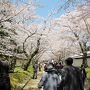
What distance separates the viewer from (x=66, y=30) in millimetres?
42781

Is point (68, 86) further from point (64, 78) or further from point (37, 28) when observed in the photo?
point (37, 28)

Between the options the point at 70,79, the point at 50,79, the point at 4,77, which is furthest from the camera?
the point at 50,79

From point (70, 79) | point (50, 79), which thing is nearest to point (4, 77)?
point (70, 79)

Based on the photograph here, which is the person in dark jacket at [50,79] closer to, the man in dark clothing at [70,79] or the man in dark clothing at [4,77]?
the man in dark clothing at [70,79]

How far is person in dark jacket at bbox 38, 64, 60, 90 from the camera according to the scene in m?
9.06

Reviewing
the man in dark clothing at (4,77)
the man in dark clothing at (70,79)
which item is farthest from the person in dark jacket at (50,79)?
the man in dark clothing at (4,77)

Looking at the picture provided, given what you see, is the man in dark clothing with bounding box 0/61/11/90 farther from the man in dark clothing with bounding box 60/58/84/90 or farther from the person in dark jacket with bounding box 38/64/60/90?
the person in dark jacket with bounding box 38/64/60/90

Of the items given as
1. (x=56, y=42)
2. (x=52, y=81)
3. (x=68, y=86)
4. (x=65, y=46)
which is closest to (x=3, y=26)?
(x=52, y=81)

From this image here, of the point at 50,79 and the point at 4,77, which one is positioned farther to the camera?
the point at 50,79

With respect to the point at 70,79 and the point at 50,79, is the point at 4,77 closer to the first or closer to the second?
the point at 70,79

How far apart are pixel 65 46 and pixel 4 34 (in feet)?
96.3

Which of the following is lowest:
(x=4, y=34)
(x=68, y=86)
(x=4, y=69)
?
(x=68, y=86)

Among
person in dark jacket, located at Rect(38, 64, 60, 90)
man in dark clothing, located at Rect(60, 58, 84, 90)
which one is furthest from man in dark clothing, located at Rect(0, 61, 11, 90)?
person in dark jacket, located at Rect(38, 64, 60, 90)

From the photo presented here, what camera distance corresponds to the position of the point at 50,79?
29.9 feet
